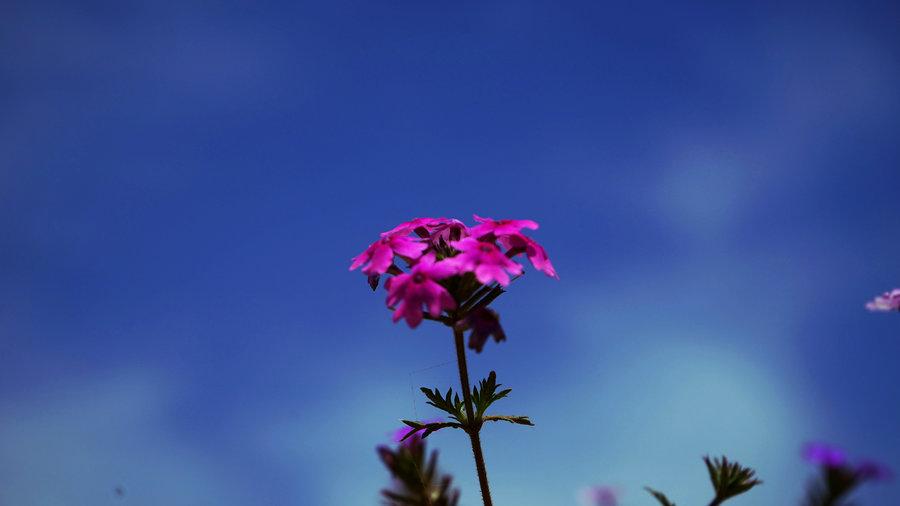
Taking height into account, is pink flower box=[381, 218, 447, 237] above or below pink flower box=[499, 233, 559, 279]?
above

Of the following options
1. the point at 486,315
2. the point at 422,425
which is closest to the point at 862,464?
the point at 486,315

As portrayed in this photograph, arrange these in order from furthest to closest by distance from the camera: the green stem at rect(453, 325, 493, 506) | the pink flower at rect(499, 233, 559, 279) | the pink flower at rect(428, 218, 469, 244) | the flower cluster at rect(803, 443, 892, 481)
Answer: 1. the pink flower at rect(428, 218, 469, 244)
2. the pink flower at rect(499, 233, 559, 279)
3. the green stem at rect(453, 325, 493, 506)
4. the flower cluster at rect(803, 443, 892, 481)

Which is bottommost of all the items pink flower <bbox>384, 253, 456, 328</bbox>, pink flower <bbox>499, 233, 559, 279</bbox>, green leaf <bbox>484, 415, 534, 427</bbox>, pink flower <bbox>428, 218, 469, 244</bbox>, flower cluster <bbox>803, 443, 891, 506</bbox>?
flower cluster <bbox>803, 443, 891, 506</bbox>

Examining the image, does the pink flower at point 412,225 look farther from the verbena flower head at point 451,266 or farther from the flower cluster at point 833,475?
the flower cluster at point 833,475

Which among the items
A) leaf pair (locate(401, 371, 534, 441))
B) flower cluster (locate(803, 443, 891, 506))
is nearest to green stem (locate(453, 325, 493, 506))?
leaf pair (locate(401, 371, 534, 441))

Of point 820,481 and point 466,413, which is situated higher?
point 466,413

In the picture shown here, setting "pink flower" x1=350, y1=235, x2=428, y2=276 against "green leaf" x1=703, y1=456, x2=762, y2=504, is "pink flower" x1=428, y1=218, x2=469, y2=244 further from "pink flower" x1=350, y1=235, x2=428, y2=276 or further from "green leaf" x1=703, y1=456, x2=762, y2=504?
"green leaf" x1=703, y1=456, x2=762, y2=504

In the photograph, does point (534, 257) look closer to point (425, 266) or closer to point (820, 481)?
point (425, 266)

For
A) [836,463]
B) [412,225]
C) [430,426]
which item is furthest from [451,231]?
[836,463]
